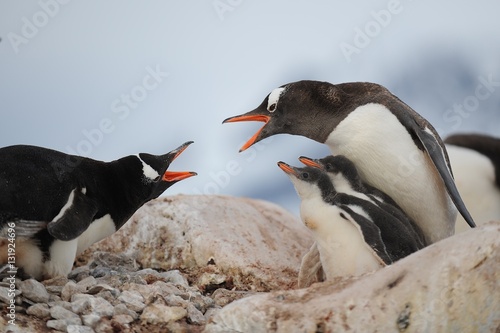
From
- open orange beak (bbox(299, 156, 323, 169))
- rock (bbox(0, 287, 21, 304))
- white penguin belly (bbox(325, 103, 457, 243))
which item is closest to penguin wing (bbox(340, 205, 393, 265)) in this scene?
open orange beak (bbox(299, 156, 323, 169))

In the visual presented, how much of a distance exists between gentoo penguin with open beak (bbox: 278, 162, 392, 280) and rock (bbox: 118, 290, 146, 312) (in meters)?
0.93

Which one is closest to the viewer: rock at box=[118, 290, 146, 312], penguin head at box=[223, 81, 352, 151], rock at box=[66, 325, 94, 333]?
rock at box=[66, 325, 94, 333]

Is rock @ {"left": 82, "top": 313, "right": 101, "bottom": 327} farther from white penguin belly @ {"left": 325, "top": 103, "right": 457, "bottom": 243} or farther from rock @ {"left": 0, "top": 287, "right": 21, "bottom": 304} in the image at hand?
white penguin belly @ {"left": 325, "top": 103, "right": 457, "bottom": 243}

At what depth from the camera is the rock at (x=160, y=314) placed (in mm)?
3416

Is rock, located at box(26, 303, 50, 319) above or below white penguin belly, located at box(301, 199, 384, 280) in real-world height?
above

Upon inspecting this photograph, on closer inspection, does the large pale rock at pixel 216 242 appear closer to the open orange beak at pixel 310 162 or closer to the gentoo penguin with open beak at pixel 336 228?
the gentoo penguin with open beak at pixel 336 228

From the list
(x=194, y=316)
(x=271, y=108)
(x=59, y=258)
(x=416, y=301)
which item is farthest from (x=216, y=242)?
(x=416, y=301)

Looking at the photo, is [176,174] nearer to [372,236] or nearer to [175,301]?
[175,301]

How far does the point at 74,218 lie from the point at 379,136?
5.32 feet

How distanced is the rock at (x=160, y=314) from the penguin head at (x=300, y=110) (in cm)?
125

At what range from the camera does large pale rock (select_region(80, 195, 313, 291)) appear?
465 centimetres

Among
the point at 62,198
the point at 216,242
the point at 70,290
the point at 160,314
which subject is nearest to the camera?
the point at 160,314

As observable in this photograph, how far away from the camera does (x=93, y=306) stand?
3.46 m

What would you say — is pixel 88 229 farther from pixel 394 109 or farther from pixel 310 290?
pixel 394 109
